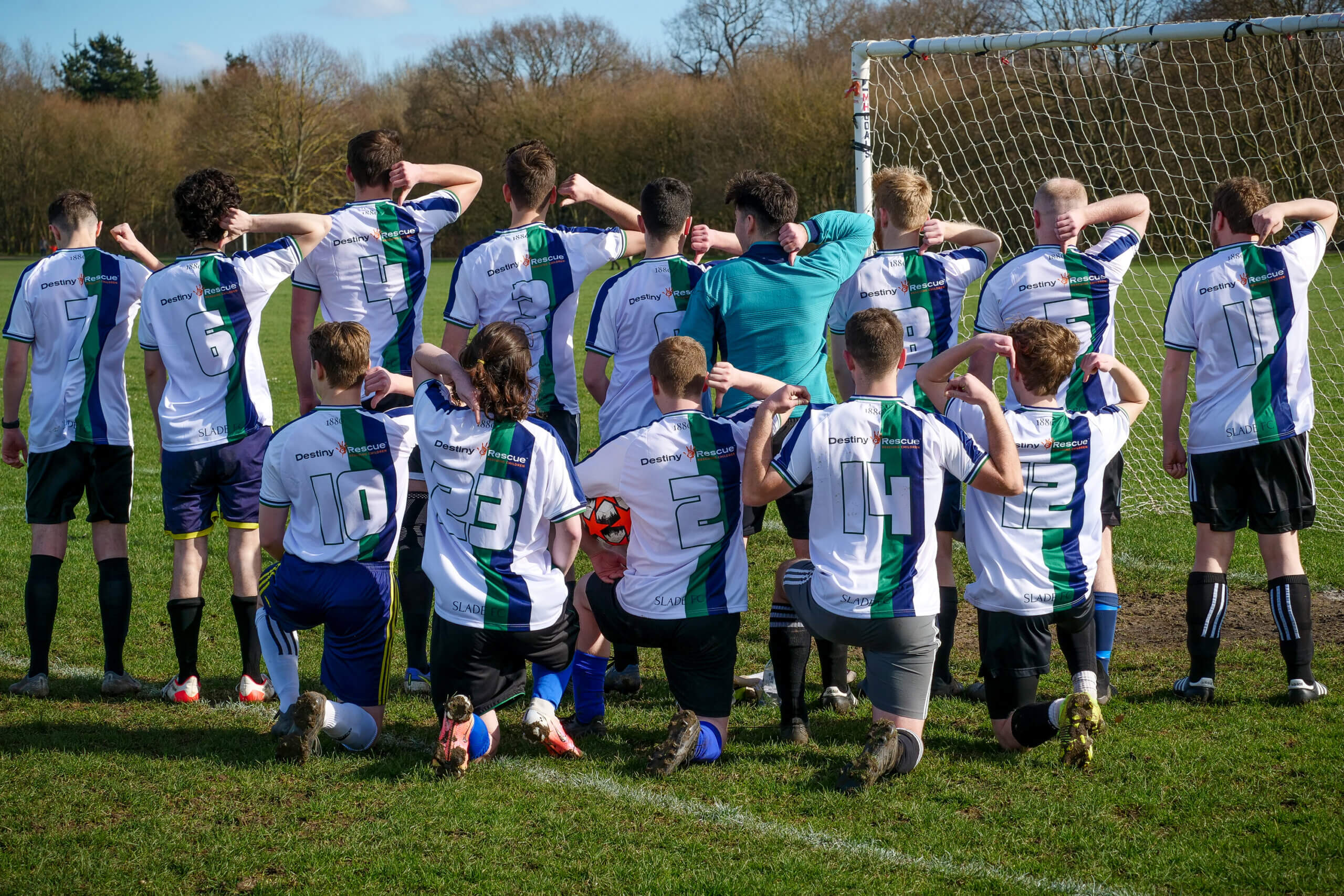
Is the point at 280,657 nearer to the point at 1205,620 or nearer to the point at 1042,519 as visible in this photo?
the point at 1042,519

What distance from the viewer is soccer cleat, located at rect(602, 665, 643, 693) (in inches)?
214

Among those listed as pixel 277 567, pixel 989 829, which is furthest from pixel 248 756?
pixel 989 829

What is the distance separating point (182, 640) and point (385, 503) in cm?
145

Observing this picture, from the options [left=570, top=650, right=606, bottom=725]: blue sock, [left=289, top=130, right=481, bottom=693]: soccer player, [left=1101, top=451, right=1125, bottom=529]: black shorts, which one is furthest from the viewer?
[left=289, top=130, right=481, bottom=693]: soccer player

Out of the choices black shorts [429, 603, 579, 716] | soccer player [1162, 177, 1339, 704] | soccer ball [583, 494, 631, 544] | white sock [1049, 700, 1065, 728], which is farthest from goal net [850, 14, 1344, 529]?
black shorts [429, 603, 579, 716]

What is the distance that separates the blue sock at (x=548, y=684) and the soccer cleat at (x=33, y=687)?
2476 millimetres

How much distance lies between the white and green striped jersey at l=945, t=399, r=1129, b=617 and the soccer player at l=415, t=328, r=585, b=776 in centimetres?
166

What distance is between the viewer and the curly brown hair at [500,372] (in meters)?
4.38

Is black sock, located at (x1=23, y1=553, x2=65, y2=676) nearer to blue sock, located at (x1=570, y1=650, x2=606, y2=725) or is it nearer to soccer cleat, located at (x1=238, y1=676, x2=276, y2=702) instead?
soccer cleat, located at (x1=238, y1=676, x2=276, y2=702)

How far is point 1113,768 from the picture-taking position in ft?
14.0

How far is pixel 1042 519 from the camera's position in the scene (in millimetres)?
4578

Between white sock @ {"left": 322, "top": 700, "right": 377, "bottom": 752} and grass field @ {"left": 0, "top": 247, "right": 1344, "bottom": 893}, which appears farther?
white sock @ {"left": 322, "top": 700, "right": 377, "bottom": 752}

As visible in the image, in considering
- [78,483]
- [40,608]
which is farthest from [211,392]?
[40,608]

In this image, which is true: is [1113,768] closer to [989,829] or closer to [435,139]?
[989,829]
